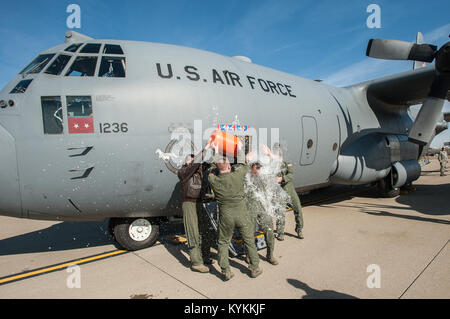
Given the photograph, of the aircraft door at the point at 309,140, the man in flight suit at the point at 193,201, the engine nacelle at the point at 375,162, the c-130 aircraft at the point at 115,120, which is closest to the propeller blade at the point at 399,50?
the engine nacelle at the point at 375,162

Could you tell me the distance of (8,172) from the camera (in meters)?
3.68

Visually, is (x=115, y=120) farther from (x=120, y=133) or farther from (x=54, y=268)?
(x=54, y=268)

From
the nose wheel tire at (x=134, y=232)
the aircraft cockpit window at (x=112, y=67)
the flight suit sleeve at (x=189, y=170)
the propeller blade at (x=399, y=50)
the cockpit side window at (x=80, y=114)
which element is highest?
the propeller blade at (x=399, y=50)

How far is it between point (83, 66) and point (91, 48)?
0.43m

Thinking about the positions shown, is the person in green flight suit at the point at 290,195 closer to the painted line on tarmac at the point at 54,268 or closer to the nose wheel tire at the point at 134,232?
the nose wheel tire at the point at 134,232

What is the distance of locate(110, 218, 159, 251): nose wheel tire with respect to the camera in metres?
4.94

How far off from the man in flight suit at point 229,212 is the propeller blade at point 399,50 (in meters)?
6.42

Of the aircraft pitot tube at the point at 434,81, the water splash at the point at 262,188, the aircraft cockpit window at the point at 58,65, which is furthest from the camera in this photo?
the aircraft pitot tube at the point at 434,81

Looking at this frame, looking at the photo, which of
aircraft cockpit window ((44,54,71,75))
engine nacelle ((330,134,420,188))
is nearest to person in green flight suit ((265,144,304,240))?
engine nacelle ((330,134,420,188))

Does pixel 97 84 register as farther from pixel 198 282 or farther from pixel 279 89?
pixel 279 89

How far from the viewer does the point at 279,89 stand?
19.9ft

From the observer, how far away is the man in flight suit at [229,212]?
3.77 meters

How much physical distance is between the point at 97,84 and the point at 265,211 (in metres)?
3.36
